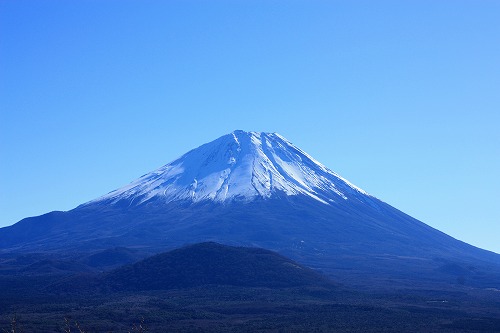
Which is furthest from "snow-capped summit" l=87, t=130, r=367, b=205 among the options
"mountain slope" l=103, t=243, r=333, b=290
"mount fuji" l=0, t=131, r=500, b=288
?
"mountain slope" l=103, t=243, r=333, b=290

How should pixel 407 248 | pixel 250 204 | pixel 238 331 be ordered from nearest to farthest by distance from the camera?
1. pixel 238 331
2. pixel 407 248
3. pixel 250 204

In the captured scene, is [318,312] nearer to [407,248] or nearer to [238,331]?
[238,331]

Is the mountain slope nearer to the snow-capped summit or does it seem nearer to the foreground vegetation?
the foreground vegetation

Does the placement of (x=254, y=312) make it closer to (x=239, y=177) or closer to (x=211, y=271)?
(x=211, y=271)

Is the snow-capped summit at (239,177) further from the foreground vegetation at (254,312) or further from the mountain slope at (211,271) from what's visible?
the foreground vegetation at (254,312)

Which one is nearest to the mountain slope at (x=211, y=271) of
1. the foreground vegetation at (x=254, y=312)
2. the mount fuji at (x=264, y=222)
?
the foreground vegetation at (x=254, y=312)

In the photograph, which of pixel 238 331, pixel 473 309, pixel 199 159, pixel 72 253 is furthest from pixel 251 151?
pixel 238 331
